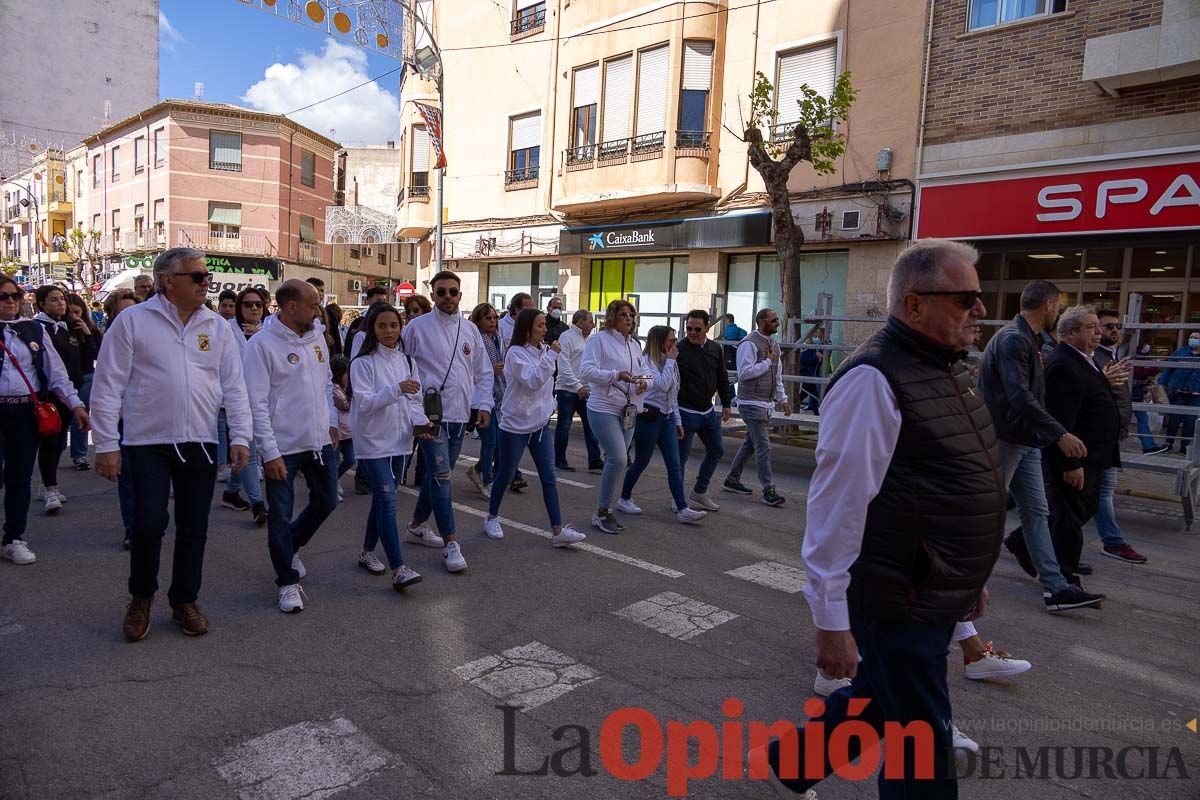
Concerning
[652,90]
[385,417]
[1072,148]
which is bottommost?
[385,417]

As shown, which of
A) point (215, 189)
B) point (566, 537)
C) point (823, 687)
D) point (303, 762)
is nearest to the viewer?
point (303, 762)

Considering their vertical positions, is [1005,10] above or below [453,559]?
above

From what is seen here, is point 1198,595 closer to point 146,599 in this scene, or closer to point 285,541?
point 285,541

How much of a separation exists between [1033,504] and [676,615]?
7.83 ft

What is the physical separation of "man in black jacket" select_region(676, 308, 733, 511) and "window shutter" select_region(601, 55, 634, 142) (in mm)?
11738

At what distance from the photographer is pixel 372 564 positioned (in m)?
5.37

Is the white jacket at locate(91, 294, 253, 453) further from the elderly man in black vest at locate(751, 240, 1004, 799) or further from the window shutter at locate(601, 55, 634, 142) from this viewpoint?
the window shutter at locate(601, 55, 634, 142)

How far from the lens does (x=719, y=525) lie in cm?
705

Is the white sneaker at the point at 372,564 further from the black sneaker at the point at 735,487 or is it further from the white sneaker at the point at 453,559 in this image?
the black sneaker at the point at 735,487

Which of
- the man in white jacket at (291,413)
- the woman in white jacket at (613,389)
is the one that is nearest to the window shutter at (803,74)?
the woman in white jacket at (613,389)

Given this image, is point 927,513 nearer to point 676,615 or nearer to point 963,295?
point 963,295

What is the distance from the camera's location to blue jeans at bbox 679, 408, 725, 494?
7.43 metres

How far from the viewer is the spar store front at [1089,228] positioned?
1123 cm

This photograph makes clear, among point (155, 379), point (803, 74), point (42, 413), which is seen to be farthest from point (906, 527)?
point (803, 74)
